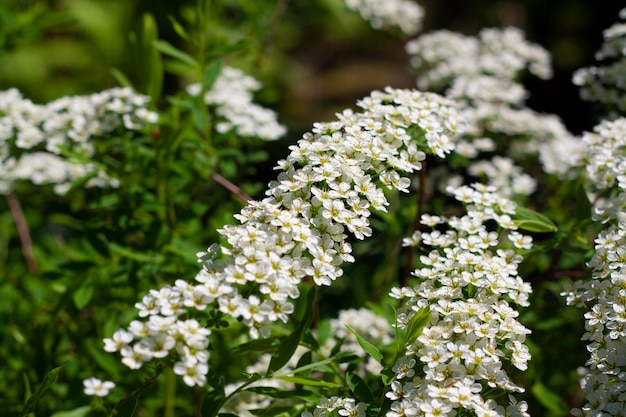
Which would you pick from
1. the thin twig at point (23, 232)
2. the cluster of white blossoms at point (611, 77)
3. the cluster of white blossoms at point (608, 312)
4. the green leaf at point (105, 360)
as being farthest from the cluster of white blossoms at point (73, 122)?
the cluster of white blossoms at point (611, 77)

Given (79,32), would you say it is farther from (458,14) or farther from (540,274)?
(540,274)

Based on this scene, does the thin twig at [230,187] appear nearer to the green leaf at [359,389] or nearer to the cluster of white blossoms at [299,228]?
the cluster of white blossoms at [299,228]

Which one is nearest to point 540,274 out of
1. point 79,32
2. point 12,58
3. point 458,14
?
point 12,58

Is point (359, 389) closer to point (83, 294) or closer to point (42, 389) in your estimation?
point (42, 389)

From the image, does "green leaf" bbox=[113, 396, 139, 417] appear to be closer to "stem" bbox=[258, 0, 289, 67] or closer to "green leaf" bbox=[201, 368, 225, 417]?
"green leaf" bbox=[201, 368, 225, 417]

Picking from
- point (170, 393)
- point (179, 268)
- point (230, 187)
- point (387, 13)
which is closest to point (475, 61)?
point (387, 13)

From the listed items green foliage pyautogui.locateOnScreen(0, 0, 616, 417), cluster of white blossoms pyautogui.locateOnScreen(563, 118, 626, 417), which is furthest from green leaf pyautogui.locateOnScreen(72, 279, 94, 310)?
cluster of white blossoms pyautogui.locateOnScreen(563, 118, 626, 417)
